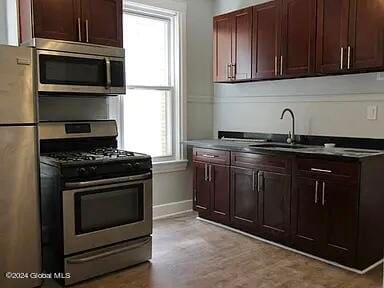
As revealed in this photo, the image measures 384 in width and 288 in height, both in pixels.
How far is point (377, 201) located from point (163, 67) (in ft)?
8.78

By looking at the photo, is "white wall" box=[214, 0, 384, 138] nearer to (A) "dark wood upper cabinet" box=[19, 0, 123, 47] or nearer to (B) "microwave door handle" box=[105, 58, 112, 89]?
(A) "dark wood upper cabinet" box=[19, 0, 123, 47]

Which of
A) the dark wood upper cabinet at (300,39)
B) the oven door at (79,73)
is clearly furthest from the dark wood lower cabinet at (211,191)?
the oven door at (79,73)

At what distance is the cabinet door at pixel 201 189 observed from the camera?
4.14 m

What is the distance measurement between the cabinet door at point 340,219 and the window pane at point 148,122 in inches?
80.7

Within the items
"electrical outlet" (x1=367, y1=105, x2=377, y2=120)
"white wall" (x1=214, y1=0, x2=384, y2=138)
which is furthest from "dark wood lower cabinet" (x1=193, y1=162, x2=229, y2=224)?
"electrical outlet" (x1=367, y1=105, x2=377, y2=120)

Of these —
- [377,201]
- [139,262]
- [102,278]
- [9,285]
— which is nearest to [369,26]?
[377,201]

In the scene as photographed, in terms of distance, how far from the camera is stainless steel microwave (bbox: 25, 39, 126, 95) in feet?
9.76

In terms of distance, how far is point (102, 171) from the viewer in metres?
2.85

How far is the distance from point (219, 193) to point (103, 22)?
200 cm

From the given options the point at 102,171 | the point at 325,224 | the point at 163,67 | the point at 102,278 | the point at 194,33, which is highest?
the point at 194,33

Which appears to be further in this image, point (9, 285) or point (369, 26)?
point (369, 26)

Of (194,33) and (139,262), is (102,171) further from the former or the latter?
(194,33)

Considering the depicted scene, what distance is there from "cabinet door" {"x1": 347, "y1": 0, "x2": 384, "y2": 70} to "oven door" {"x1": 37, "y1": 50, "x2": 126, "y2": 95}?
195 cm

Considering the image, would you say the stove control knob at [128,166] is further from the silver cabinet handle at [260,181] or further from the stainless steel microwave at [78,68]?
the silver cabinet handle at [260,181]
